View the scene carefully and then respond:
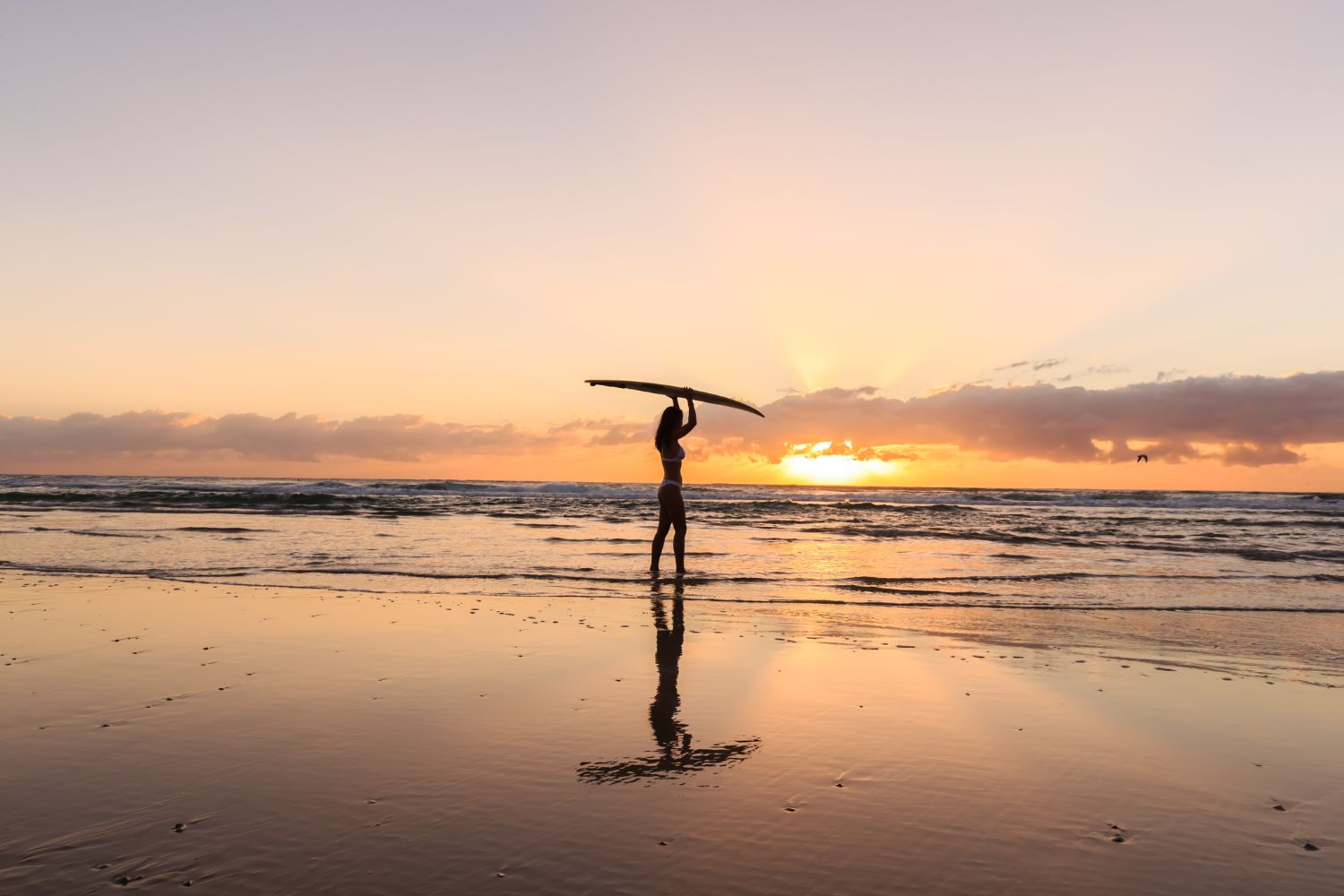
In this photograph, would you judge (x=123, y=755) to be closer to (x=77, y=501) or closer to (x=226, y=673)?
(x=226, y=673)

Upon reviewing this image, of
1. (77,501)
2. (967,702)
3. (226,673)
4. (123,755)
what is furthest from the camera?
(77,501)

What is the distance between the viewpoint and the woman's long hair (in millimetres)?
13914

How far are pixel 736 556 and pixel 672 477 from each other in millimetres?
4570

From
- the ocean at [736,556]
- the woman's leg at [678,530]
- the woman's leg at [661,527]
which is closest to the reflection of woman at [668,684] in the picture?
the ocean at [736,556]

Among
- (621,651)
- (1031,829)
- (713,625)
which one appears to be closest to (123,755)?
(621,651)

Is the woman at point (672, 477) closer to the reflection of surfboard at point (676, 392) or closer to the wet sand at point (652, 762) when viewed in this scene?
the reflection of surfboard at point (676, 392)

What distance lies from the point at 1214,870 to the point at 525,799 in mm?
2970

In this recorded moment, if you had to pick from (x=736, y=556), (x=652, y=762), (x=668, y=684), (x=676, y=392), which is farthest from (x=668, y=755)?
(x=736, y=556)

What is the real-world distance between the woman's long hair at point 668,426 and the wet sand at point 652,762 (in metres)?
5.79

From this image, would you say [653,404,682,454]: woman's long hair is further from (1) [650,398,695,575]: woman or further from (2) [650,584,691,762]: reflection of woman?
(2) [650,584,691,762]: reflection of woman

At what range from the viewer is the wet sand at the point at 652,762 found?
3299mm

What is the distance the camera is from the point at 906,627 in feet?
31.2

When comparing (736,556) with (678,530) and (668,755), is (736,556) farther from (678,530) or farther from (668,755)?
(668,755)

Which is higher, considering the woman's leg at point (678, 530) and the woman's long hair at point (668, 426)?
the woman's long hair at point (668, 426)
